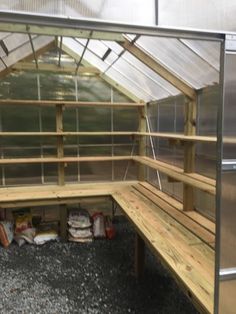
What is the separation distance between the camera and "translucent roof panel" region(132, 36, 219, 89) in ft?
8.39

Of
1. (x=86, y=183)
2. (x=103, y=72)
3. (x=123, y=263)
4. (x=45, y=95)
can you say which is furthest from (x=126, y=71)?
(x=123, y=263)

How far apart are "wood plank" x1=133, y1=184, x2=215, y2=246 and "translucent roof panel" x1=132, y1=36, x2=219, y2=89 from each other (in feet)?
4.53

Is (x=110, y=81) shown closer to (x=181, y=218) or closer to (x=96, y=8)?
(x=181, y=218)

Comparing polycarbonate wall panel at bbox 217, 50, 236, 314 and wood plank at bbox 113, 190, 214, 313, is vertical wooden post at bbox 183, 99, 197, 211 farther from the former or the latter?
polycarbonate wall panel at bbox 217, 50, 236, 314

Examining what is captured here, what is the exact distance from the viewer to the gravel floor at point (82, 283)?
269 cm

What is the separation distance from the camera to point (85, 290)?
2.94m

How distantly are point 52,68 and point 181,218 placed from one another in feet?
9.74

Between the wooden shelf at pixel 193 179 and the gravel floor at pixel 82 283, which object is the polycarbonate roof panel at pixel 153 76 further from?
the gravel floor at pixel 82 283

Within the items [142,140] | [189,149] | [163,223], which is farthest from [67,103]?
[163,223]

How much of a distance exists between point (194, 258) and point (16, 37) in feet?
9.84

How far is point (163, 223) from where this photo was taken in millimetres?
2971

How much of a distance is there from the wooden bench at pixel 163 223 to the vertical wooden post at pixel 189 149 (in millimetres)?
135

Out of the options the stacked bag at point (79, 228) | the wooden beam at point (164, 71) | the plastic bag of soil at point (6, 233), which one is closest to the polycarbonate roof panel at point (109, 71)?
the wooden beam at point (164, 71)

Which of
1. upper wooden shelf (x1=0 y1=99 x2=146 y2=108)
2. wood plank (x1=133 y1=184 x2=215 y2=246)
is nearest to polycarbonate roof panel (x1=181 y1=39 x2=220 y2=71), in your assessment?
wood plank (x1=133 y1=184 x2=215 y2=246)
